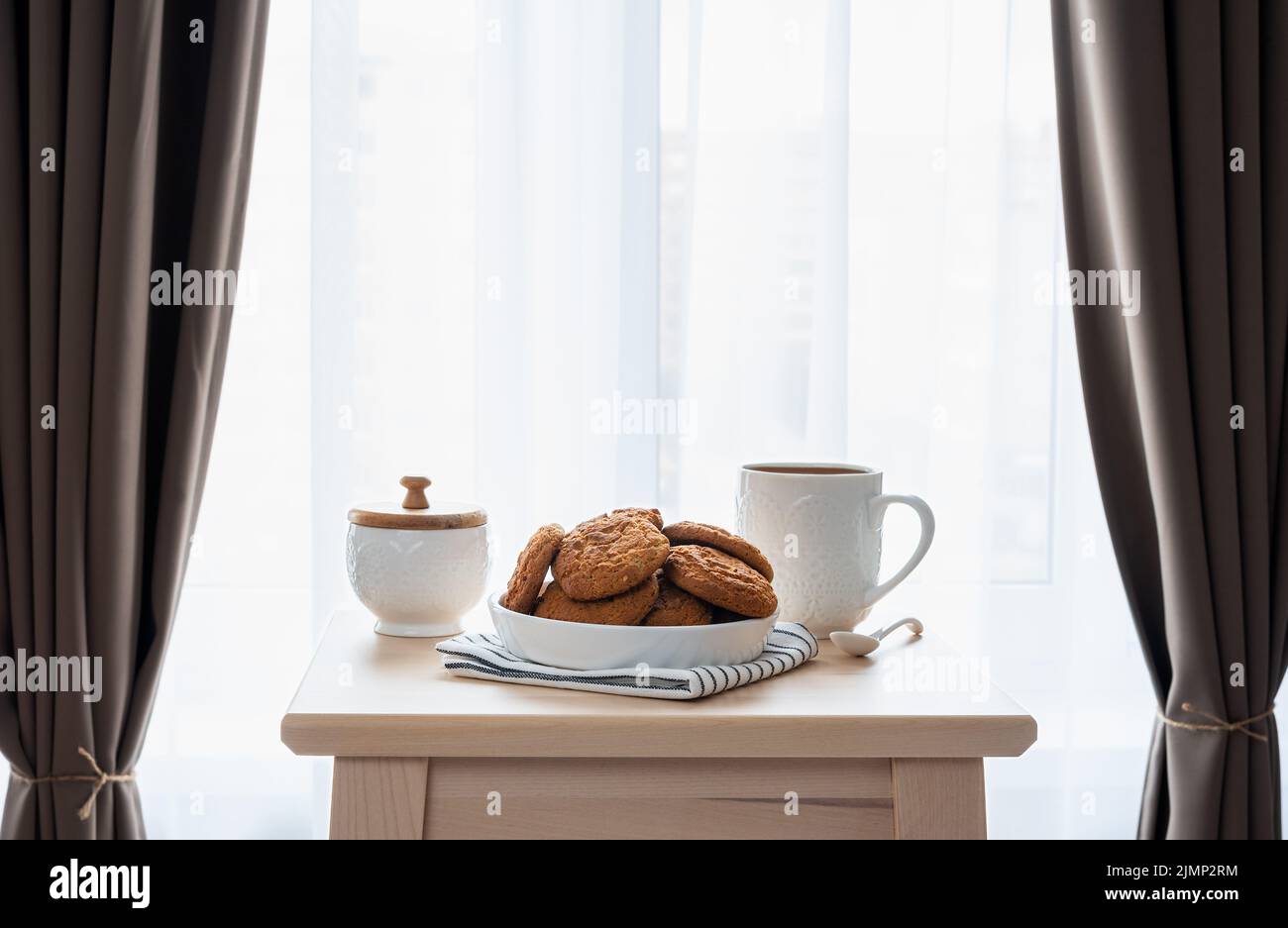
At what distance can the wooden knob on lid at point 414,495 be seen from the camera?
108 centimetres

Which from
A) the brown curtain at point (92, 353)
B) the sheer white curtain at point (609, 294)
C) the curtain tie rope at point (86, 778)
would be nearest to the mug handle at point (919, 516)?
the sheer white curtain at point (609, 294)

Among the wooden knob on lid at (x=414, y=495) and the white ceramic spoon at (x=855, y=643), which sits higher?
the wooden knob on lid at (x=414, y=495)

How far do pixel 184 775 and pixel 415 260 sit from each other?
0.77 m

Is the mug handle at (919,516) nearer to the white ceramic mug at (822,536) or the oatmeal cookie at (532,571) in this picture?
the white ceramic mug at (822,536)

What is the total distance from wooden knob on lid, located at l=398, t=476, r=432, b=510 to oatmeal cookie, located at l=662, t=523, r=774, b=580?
25 cm

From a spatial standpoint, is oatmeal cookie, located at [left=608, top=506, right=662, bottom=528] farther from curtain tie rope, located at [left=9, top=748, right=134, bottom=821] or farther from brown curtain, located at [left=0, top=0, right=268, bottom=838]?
curtain tie rope, located at [left=9, top=748, right=134, bottom=821]

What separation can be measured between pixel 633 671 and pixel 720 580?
0.10m

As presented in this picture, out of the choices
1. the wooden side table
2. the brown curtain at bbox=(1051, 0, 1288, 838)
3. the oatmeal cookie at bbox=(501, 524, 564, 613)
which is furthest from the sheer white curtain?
the wooden side table

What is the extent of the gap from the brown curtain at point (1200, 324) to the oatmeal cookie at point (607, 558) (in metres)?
0.74

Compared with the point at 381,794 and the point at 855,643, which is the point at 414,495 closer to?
the point at 381,794

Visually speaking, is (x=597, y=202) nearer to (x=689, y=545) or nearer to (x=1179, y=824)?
(x=689, y=545)

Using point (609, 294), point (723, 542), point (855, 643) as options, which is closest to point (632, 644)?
point (723, 542)

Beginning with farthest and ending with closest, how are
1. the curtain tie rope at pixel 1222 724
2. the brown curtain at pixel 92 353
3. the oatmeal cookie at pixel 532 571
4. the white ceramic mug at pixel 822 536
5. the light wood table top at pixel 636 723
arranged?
the curtain tie rope at pixel 1222 724 → the brown curtain at pixel 92 353 → the white ceramic mug at pixel 822 536 → the oatmeal cookie at pixel 532 571 → the light wood table top at pixel 636 723

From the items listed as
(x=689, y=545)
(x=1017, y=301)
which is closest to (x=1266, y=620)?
(x=1017, y=301)
